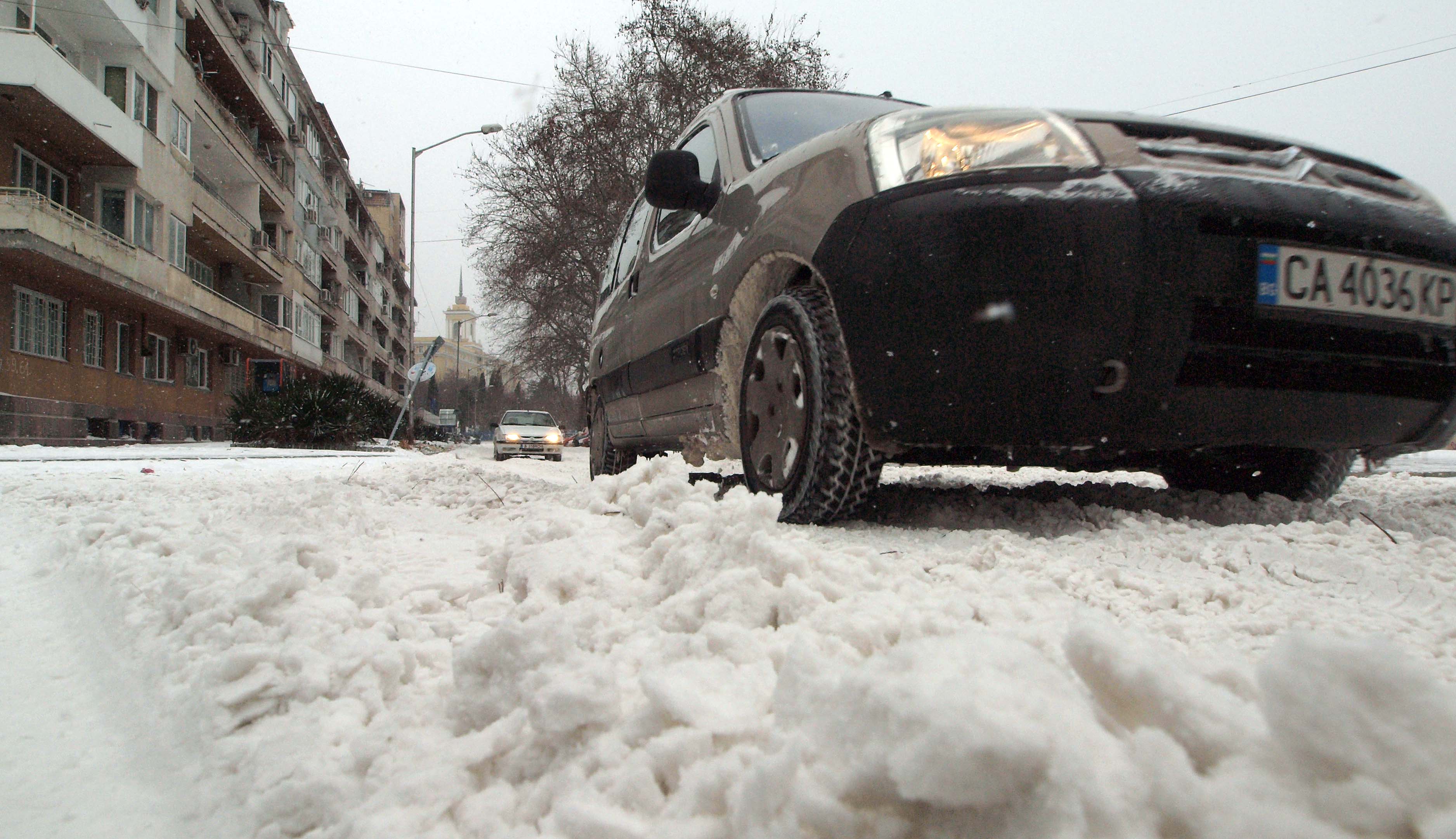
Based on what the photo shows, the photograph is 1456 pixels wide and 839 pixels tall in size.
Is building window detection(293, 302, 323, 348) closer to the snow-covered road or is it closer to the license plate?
the snow-covered road

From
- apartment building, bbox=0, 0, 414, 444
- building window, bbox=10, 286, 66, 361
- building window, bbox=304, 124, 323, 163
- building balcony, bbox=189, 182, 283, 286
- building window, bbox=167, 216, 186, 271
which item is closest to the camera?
apartment building, bbox=0, 0, 414, 444

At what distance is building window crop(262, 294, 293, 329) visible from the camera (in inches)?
1171

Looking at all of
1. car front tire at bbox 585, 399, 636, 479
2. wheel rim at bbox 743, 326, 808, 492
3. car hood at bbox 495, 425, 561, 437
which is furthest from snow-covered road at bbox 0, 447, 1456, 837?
car hood at bbox 495, 425, 561, 437

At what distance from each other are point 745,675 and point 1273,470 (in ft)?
9.65

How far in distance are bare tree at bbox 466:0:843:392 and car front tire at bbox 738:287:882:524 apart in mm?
19644

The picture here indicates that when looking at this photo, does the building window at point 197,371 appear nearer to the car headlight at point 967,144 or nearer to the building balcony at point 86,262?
the building balcony at point 86,262

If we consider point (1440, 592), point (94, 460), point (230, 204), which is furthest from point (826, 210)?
point (230, 204)

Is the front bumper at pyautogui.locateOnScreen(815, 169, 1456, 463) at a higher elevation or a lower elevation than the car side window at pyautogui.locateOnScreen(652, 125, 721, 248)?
lower

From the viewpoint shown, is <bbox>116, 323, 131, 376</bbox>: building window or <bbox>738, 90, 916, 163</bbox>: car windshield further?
<bbox>116, 323, 131, 376</bbox>: building window

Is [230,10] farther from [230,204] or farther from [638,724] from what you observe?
[638,724]

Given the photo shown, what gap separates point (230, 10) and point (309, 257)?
34.8 ft

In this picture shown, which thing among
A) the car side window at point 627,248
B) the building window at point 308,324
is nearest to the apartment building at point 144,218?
the building window at point 308,324

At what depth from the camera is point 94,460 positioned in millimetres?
8938

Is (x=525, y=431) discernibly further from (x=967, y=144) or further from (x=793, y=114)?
(x=967, y=144)
